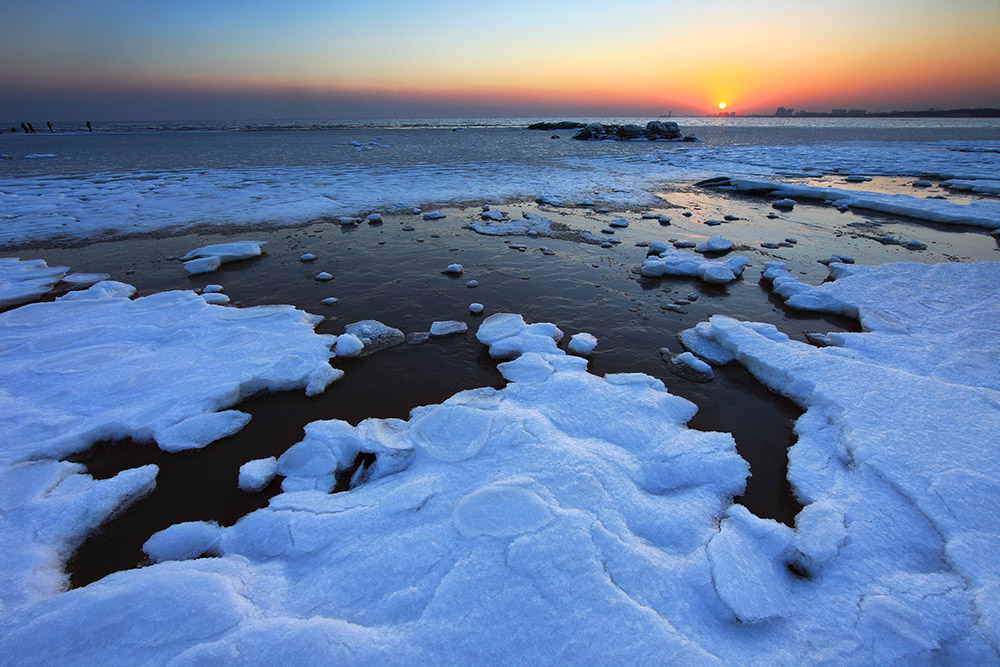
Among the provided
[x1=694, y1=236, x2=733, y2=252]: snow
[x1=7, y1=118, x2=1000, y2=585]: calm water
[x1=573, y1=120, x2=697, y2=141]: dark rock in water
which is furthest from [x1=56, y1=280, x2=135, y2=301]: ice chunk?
[x1=573, y1=120, x2=697, y2=141]: dark rock in water

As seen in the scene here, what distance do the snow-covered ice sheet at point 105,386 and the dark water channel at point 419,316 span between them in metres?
0.14

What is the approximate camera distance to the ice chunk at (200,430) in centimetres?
303

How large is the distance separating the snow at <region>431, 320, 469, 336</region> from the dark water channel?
0.41 feet

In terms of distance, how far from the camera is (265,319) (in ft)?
15.5

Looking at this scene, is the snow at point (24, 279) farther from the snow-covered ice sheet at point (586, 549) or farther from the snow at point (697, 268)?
the snow at point (697, 268)

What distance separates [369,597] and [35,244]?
10.2 meters

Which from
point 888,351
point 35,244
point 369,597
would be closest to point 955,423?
point 888,351

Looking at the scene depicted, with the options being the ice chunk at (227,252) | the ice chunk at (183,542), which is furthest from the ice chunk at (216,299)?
the ice chunk at (183,542)

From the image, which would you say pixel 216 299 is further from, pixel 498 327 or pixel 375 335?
pixel 498 327

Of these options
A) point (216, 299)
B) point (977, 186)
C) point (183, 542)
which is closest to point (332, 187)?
point (216, 299)

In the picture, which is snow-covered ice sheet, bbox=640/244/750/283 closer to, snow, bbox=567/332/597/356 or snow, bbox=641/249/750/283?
snow, bbox=641/249/750/283

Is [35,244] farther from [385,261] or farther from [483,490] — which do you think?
[483,490]

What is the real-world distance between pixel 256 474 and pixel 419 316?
267 cm

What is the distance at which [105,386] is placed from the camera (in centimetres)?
352
